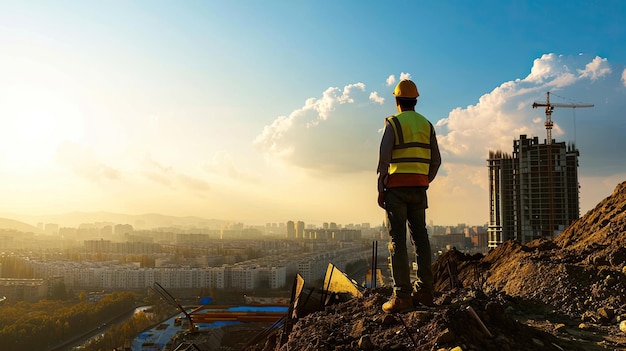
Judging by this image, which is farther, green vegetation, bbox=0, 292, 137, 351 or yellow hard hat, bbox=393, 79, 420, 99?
green vegetation, bbox=0, 292, 137, 351

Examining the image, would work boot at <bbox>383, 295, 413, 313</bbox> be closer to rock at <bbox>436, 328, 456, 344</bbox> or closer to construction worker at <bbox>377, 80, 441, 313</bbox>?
construction worker at <bbox>377, 80, 441, 313</bbox>

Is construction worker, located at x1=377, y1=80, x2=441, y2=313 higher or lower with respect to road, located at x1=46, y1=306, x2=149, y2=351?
higher

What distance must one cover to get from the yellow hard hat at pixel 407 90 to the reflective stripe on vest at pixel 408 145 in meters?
0.19

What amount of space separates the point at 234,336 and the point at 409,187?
65.0 feet

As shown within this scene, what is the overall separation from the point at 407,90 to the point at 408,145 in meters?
0.43

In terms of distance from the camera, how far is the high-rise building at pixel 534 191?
31.5m

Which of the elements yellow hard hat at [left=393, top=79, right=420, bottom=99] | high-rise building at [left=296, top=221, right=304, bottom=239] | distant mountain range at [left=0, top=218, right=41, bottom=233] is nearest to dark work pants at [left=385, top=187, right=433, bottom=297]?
yellow hard hat at [left=393, top=79, right=420, bottom=99]

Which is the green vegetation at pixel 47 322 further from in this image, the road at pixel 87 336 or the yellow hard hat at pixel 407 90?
the yellow hard hat at pixel 407 90

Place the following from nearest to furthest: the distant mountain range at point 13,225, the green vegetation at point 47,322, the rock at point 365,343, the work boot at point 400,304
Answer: the rock at point 365,343, the work boot at point 400,304, the green vegetation at point 47,322, the distant mountain range at point 13,225

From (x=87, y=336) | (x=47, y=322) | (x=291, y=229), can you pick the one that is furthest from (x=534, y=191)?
(x=291, y=229)

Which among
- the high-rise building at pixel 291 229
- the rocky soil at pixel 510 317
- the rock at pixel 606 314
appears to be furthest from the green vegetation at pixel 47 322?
the high-rise building at pixel 291 229

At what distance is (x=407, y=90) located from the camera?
3328 millimetres

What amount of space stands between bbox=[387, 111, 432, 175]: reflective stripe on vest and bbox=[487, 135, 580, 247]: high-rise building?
31.3 m

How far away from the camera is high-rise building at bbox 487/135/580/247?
31.5m
